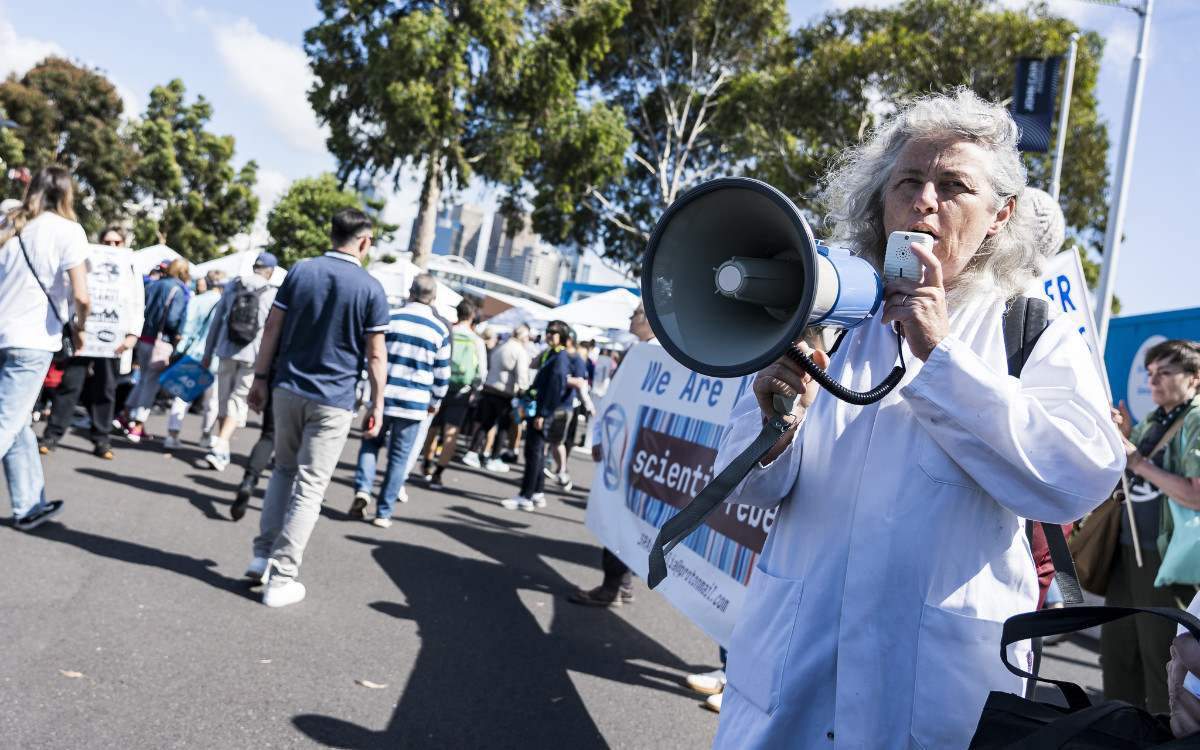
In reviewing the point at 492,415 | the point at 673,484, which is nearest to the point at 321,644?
the point at 673,484

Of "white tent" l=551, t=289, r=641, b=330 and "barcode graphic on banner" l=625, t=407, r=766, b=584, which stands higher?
"white tent" l=551, t=289, r=641, b=330

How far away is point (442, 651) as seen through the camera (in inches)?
164

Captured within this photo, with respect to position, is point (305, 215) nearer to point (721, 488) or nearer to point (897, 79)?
point (897, 79)

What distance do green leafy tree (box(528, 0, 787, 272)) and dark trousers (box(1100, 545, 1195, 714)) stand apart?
2072cm

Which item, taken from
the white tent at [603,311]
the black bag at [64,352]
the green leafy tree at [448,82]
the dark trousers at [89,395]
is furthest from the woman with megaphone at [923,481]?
the green leafy tree at [448,82]

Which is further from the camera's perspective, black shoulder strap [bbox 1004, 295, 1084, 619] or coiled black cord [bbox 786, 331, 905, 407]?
black shoulder strap [bbox 1004, 295, 1084, 619]

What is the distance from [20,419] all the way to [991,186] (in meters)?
4.78

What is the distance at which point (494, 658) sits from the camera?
4.18m

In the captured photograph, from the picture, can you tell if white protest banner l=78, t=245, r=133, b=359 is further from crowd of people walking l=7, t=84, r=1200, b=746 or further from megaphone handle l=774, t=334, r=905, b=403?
megaphone handle l=774, t=334, r=905, b=403

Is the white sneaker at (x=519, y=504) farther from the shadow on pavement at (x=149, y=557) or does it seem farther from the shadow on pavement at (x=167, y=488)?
the shadow on pavement at (x=149, y=557)

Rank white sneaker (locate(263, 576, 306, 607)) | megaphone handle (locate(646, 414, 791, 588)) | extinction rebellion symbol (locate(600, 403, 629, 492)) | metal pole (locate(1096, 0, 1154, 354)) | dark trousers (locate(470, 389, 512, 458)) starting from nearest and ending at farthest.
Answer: megaphone handle (locate(646, 414, 791, 588)) < white sneaker (locate(263, 576, 306, 607)) < extinction rebellion symbol (locate(600, 403, 629, 492)) < dark trousers (locate(470, 389, 512, 458)) < metal pole (locate(1096, 0, 1154, 354))

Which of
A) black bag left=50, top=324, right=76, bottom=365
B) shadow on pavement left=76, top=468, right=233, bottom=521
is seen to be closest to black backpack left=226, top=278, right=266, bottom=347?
black bag left=50, top=324, right=76, bottom=365

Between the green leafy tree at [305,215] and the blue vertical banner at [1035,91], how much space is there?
3363 cm

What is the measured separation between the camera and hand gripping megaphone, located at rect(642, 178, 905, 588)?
49.6 inches
